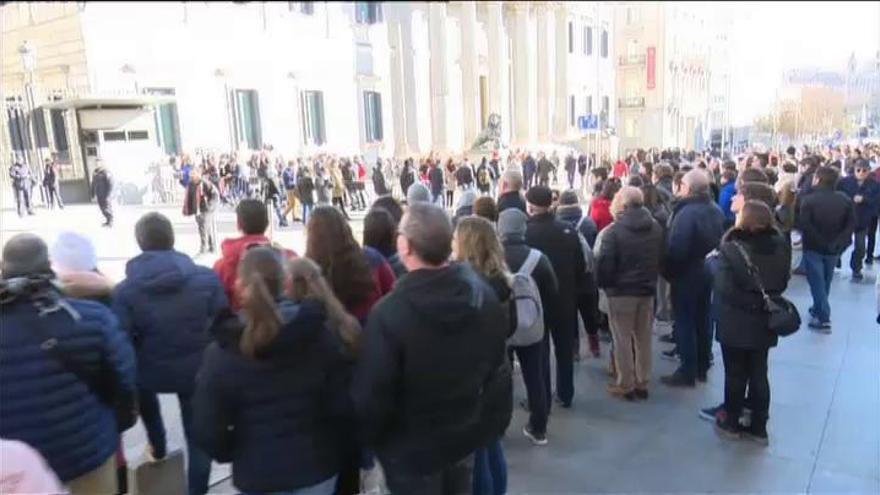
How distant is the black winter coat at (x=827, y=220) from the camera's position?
688 cm

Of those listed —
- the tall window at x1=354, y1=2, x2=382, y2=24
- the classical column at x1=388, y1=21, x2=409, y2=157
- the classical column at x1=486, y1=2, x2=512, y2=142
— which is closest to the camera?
the tall window at x1=354, y1=2, x2=382, y2=24

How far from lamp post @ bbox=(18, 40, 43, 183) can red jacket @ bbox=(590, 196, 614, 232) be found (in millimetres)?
18497

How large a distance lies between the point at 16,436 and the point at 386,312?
148 centimetres

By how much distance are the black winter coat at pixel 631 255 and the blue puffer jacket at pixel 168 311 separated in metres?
2.75

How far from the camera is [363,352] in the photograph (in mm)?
2396

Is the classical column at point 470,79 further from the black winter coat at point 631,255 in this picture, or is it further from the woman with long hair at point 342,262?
the woman with long hair at point 342,262

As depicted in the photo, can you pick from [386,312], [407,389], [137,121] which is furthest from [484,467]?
[137,121]

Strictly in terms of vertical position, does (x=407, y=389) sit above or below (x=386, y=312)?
below

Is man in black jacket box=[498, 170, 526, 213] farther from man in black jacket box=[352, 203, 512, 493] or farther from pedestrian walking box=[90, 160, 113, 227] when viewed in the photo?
pedestrian walking box=[90, 160, 113, 227]

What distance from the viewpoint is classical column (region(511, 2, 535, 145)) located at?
39406 millimetres

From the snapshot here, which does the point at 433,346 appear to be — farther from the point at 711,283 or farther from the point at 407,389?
the point at 711,283

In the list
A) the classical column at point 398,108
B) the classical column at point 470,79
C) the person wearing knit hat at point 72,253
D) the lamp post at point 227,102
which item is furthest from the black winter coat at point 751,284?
the classical column at point 470,79

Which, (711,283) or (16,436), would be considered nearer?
(16,436)

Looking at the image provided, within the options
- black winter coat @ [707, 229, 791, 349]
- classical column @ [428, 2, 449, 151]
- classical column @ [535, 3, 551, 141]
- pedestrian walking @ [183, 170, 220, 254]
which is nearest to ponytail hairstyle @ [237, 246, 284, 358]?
black winter coat @ [707, 229, 791, 349]
